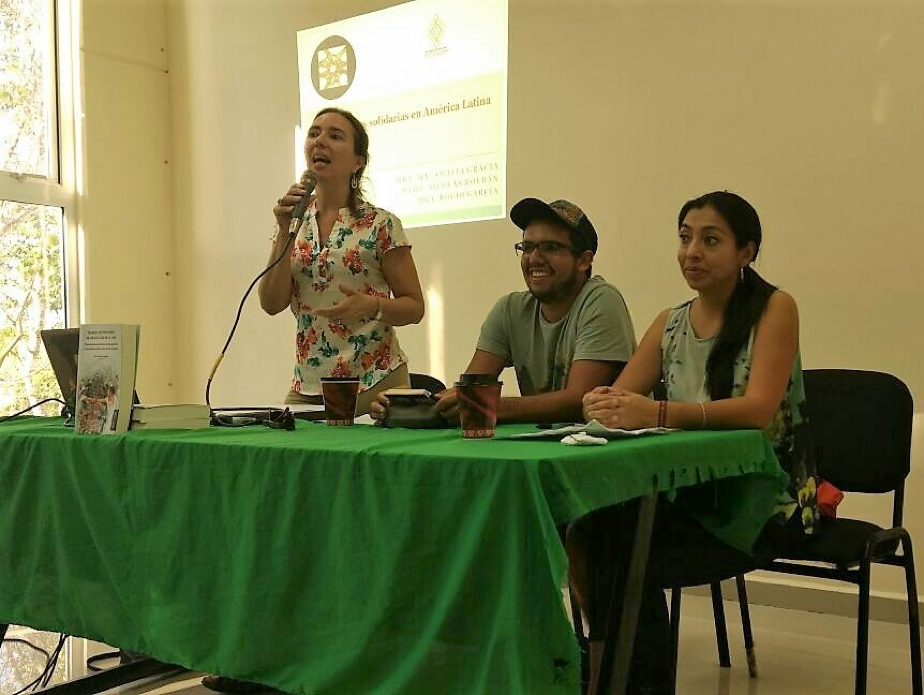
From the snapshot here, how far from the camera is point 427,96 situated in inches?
158

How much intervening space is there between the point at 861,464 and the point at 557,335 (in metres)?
0.79

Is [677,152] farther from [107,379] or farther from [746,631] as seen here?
[107,379]

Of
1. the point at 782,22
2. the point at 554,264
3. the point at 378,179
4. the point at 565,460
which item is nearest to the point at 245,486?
the point at 565,460

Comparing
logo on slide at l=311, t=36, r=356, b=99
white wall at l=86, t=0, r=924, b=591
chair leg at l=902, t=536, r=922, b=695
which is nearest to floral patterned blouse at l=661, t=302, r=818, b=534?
chair leg at l=902, t=536, r=922, b=695

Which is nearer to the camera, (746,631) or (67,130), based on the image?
(746,631)

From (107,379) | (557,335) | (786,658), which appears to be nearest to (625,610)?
(557,335)

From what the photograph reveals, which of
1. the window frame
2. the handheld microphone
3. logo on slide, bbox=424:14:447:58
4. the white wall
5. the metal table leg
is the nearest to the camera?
the metal table leg

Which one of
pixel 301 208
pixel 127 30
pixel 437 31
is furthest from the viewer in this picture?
pixel 127 30

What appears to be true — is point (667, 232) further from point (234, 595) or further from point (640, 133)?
point (234, 595)

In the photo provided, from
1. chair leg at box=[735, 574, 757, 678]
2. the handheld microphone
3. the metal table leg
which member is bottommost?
chair leg at box=[735, 574, 757, 678]

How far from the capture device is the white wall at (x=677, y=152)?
2.95 metres

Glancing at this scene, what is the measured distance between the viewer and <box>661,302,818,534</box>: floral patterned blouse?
1.75 metres

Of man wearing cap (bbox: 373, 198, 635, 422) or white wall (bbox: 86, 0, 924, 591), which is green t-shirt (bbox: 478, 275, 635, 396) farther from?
white wall (bbox: 86, 0, 924, 591)

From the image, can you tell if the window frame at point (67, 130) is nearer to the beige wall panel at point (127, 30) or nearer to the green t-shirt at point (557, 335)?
the beige wall panel at point (127, 30)
